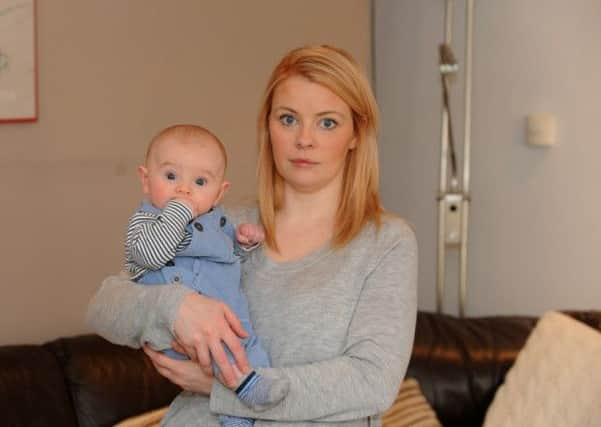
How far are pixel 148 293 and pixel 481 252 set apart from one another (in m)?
2.22

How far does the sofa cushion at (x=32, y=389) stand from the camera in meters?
2.56

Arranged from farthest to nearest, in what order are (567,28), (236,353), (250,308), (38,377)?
(567,28) → (38,377) → (250,308) → (236,353)

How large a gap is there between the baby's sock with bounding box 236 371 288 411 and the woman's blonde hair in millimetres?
307

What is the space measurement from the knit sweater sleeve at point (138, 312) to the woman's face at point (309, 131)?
0.34 metres

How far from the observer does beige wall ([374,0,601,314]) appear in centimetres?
328

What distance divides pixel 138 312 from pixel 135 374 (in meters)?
1.20

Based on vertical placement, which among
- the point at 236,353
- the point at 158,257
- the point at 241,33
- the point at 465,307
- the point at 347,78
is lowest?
the point at 465,307

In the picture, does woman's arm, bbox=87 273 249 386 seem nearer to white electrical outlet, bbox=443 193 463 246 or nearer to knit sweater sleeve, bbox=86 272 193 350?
knit sweater sleeve, bbox=86 272 193 350

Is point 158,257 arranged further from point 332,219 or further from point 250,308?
point 332,219

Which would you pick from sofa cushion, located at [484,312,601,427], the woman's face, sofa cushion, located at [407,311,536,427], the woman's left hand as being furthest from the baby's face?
sofa cushion, located at [407,311,536,427]

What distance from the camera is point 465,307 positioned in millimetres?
3689

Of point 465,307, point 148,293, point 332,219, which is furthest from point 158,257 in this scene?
Result: point 465,307

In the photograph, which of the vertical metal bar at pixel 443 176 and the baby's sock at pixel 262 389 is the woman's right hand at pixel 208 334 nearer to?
the baby's sock at pixel 262 389

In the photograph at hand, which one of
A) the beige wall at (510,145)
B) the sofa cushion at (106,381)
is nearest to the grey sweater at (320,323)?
the sofa cushion at (106,381)
